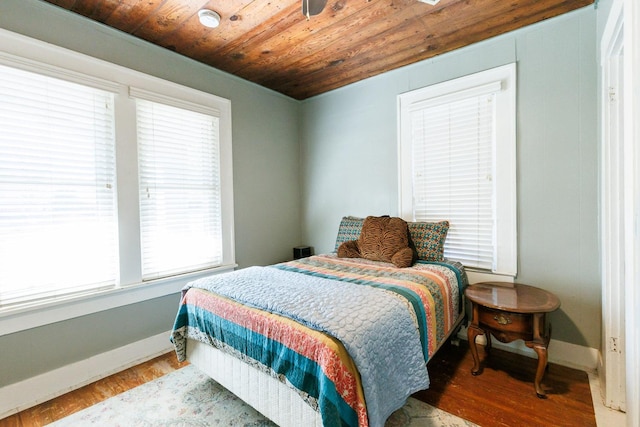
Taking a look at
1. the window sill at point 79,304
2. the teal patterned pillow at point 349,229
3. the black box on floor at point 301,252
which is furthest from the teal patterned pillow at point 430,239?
the window sill at point 79,304

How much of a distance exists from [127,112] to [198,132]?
0.61m

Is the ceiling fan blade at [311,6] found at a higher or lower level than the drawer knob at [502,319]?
higher

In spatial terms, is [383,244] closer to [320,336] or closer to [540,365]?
[540,365]

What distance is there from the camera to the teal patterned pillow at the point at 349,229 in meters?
3.01

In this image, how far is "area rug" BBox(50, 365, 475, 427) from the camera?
1653mm

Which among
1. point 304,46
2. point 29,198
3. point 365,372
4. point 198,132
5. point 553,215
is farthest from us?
point 198,132

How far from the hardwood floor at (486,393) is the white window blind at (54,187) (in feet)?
2.38

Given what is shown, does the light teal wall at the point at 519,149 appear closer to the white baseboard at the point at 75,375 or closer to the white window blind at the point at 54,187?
the white baseboard at the point at 75,375

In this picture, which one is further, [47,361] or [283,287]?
[47,361]

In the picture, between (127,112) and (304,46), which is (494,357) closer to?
(304,46)

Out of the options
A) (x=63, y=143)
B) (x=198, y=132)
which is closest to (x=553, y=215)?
(x=198, y=132)

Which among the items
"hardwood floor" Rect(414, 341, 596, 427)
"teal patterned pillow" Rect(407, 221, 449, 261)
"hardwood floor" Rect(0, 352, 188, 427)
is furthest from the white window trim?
"hardwood floor" Rect(414, 341, 596, 427)

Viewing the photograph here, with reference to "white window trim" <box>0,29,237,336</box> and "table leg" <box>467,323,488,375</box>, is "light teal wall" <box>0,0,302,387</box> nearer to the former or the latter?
"white window trim" <box>0,29,237,336</box>

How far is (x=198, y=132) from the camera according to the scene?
9.29ft
